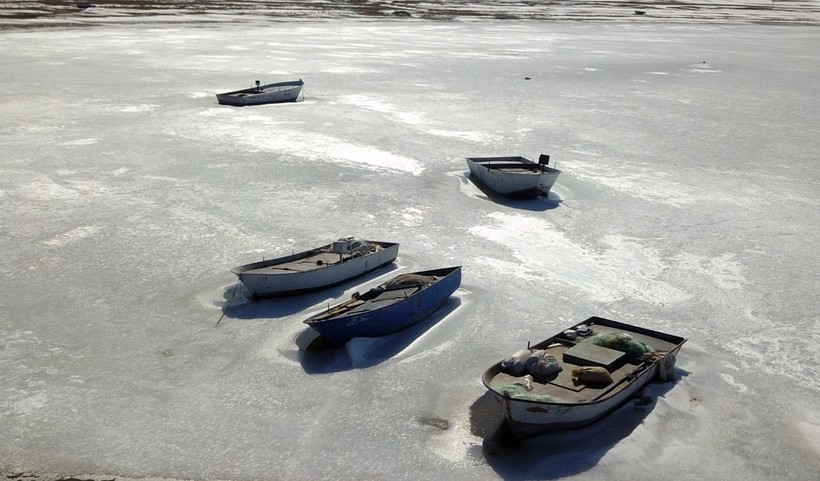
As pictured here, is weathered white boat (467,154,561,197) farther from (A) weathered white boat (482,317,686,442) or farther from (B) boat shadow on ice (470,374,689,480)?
(B) boat shadow on ice (470,374,689,480)

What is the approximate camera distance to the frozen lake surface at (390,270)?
A: 8094 mm

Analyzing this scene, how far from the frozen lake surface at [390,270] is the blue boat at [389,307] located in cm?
25

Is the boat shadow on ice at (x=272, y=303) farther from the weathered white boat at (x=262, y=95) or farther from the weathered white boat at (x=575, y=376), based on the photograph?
the weathered white boat at (x=262, y=95)

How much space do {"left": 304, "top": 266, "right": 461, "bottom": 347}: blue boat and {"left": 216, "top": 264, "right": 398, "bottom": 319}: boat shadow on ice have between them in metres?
0.56

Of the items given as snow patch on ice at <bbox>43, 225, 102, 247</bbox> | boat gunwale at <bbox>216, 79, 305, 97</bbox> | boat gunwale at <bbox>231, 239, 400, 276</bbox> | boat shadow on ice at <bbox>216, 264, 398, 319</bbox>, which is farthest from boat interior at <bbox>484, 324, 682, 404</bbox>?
boat gunwale at <bbox>216, 79, 305, 97</bbox>

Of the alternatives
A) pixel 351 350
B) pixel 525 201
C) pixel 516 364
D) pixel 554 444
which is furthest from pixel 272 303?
pixel 525 201

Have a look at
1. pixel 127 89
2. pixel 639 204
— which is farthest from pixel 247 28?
pixel 639 204

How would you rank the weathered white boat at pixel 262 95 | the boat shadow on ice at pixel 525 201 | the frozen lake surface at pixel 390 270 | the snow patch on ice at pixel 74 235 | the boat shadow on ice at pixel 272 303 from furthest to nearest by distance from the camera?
the weathered white boat at pixel 262 95, the boat shadow on ice at pixel 525 201, the snow patch on ice at pixel 74 235, the boat shadow on ice at pixel 272 303, the frozen lake surface at pixel 390 270

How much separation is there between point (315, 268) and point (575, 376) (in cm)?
429

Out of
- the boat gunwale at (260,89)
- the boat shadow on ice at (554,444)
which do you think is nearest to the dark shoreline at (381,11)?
the boat gunwale at (260,89)

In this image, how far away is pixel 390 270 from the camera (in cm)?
1229

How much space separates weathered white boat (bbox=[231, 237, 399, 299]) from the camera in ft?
36.8

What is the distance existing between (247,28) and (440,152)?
3119 cm

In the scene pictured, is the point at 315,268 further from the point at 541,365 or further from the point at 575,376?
the point at 575,376
